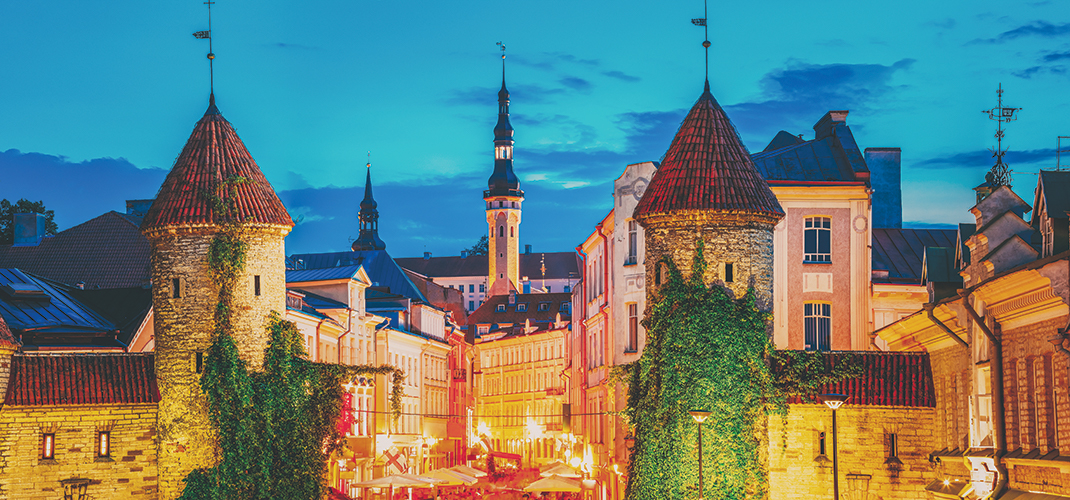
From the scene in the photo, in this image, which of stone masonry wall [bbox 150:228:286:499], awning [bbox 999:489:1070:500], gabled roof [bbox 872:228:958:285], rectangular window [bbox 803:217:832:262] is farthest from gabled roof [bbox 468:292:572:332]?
awning [bbox 999:489:1070:500]

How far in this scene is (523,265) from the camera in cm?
17712

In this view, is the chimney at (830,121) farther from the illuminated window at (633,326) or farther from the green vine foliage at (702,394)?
the green vine foliage at (702,394)

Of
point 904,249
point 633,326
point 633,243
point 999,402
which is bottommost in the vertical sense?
point 999,402

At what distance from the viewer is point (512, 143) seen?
158375 mm

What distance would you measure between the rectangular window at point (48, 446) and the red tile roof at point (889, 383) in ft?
58.6

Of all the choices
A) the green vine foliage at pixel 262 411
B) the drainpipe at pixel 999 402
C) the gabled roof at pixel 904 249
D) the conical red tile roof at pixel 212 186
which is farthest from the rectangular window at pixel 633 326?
the drainpipe at pixel 999 402

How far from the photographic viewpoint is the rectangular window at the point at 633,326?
45.4 m

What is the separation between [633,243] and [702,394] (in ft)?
49.9

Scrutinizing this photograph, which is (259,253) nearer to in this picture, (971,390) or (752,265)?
(752,265)

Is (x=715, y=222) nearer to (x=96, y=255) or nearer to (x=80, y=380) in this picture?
(x=80, y=380)

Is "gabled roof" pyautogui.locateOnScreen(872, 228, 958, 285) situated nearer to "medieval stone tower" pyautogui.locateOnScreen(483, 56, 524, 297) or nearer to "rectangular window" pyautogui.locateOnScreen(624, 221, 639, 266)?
"rectangular window" pyautogui.locateOnScreen(624, 221, 639, 266)

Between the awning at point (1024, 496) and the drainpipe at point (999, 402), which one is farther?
the drainpipe at point (999, 402)

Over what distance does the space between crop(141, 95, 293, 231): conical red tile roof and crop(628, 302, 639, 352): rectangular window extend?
13995 mm

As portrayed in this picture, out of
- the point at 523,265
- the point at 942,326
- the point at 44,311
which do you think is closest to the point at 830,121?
the point at 942,326
